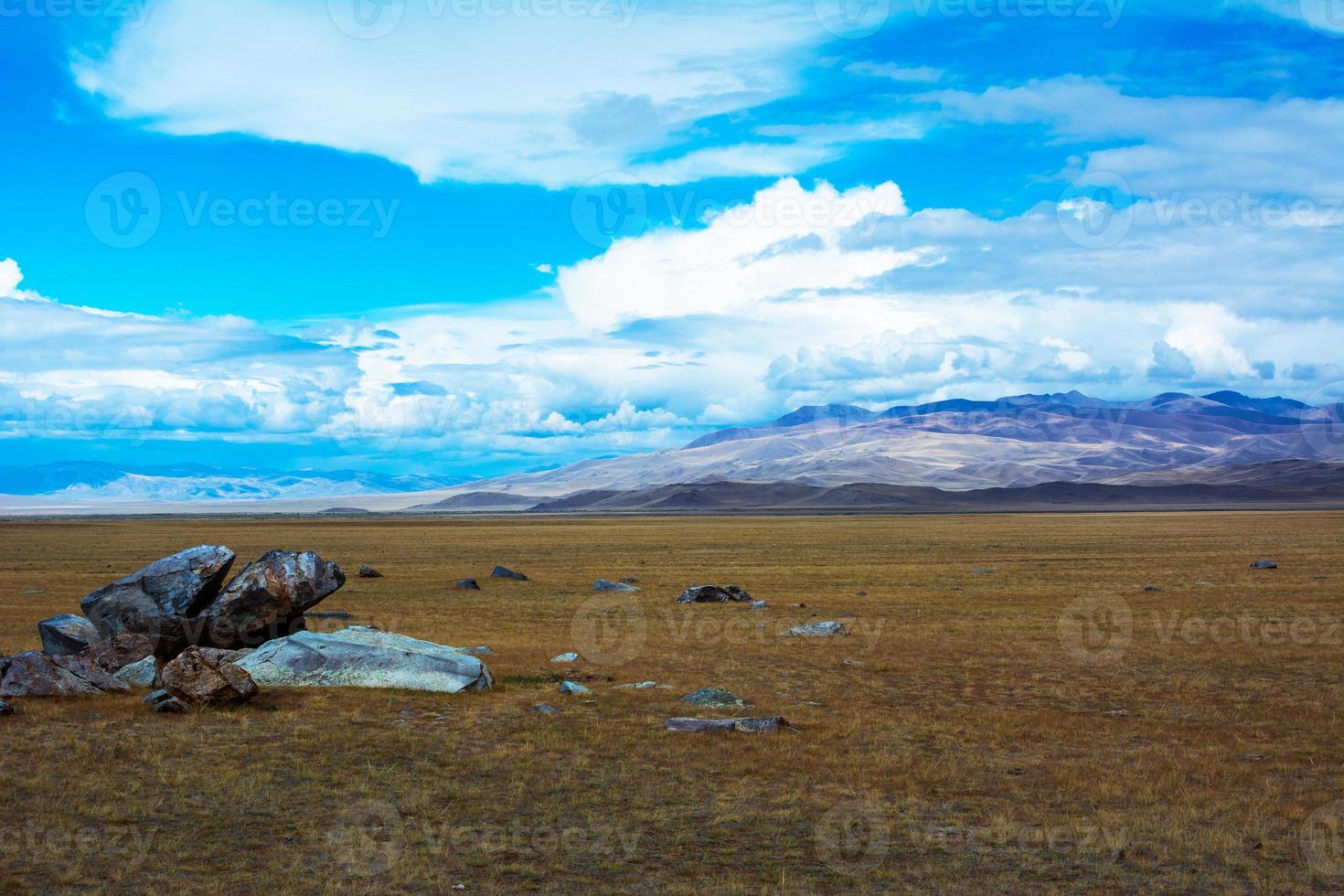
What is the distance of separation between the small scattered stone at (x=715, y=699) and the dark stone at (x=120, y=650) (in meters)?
12.3

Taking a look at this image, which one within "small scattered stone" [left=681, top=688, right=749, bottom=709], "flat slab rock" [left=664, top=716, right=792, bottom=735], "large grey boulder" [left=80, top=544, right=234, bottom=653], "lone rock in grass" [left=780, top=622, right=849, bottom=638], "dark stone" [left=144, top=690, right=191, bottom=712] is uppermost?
"large grey boulder" [left=80, top=544, right=234, bottom=653]

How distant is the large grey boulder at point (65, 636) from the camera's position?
23.9 m

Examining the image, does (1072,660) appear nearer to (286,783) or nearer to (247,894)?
(286,783)

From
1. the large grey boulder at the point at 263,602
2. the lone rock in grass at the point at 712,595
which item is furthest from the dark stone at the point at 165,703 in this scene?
the lone rock in grass at the point at 712,595

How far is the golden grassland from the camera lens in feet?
37.2

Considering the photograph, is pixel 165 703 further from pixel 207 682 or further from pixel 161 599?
pixel 161 599

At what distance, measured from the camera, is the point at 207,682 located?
19.2 m

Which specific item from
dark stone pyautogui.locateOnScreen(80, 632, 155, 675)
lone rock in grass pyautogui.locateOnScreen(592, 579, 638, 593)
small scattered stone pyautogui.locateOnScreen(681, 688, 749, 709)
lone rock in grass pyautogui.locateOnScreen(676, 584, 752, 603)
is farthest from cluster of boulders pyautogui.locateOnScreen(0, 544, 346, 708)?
lone rock in grass pyautogui.locateOnScreen(592, 579, 638, 593)

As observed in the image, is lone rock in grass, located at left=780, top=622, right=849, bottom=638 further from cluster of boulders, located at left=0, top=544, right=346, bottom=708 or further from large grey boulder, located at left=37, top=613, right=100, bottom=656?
large grey boulder, located at left=37, top=613, right=100, bottom=656

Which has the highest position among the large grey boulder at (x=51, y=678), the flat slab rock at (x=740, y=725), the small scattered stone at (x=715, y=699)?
the large grey boulder at (x=51, y=678)

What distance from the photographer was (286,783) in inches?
574

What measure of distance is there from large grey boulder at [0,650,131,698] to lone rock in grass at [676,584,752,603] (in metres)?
22.9

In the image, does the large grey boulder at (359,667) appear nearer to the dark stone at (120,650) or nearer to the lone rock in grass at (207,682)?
the lone rock in grass at (207,682)

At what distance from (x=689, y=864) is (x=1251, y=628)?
87.0 feet
